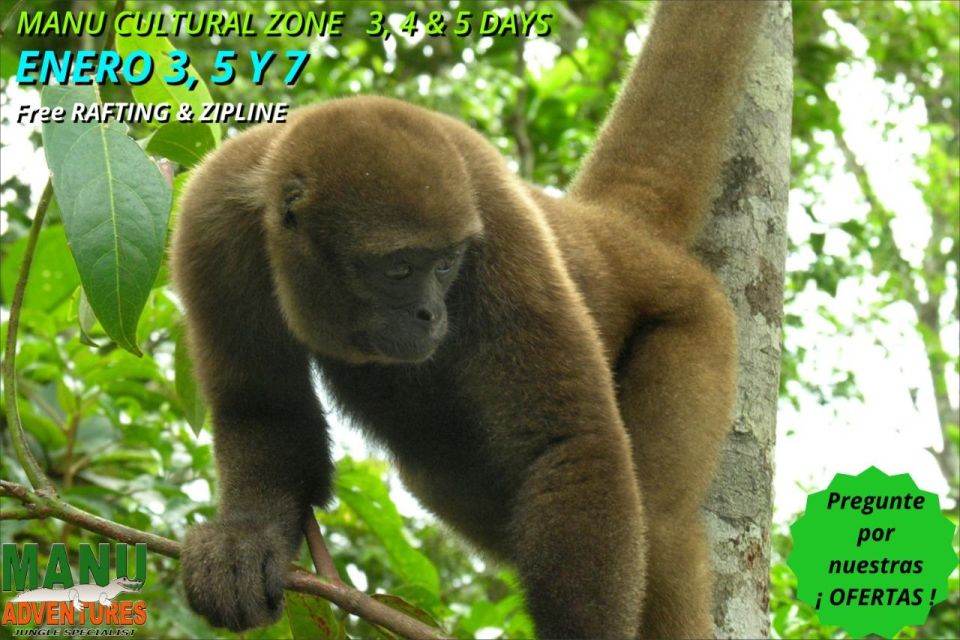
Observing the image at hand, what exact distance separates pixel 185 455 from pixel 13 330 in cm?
291

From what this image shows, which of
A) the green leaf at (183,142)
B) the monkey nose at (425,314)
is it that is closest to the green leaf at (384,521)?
the monkey nose at (425,314)

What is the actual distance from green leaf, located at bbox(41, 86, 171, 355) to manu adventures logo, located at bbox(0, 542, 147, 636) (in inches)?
32.1

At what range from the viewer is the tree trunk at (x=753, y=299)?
12.0 feet

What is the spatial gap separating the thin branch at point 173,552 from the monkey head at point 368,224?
869mm

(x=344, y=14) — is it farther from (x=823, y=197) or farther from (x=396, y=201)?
(x=823, y=197)

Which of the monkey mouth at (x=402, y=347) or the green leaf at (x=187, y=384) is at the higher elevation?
the monkey mouth at (x=402, y=347)

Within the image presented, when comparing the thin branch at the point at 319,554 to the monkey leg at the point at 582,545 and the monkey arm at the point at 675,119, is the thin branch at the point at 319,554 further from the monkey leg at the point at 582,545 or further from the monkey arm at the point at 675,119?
the monkey arm at the point at 675,119

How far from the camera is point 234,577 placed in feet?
11.2

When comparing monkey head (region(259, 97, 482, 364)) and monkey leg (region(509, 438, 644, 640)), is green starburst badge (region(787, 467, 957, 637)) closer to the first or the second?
monkey leg (region(509, 438, 644, 640))

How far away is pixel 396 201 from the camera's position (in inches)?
129

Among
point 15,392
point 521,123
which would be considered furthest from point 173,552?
point 521,123

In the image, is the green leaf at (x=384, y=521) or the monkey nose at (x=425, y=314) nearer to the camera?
the monkey nose at (x=425, y=314)

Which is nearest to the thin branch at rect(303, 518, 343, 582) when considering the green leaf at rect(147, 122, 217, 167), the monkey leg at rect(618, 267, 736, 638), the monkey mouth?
the monkey mouth

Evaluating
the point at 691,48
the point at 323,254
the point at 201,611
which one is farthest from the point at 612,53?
the point at 201,611
